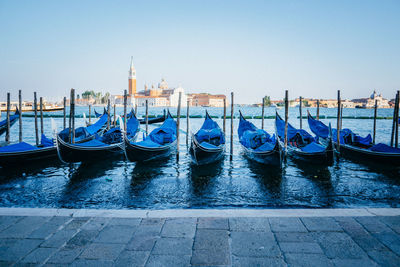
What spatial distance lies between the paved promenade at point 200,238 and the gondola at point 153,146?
292cm

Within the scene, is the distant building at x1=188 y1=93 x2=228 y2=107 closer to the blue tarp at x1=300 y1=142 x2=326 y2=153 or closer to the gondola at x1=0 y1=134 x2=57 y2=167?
the gondola at x1=0 y1=134 x2=57 y2=167

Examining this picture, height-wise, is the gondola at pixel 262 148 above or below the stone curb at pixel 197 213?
above

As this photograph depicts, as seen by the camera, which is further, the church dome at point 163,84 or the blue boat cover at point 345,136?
the church dome at point 163,84

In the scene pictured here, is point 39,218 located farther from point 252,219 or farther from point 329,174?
point 329,174

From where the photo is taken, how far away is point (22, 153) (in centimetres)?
520

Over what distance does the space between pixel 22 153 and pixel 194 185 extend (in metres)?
3.45

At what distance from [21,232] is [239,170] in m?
4.13

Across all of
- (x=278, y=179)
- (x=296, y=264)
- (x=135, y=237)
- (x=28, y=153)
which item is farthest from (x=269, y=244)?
(x=28, y=153)

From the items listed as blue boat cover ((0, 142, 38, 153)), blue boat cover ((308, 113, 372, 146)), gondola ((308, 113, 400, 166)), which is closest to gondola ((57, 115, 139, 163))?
blue boat cover ((0, 142, 38, 153))

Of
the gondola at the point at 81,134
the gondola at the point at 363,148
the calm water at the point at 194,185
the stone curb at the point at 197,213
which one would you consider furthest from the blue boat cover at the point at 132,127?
the stone curb at the point at 197,213

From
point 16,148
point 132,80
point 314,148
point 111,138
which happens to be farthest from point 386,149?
point 132,80

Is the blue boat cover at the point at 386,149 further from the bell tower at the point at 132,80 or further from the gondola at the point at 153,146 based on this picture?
the bell tower at the point at 132,80

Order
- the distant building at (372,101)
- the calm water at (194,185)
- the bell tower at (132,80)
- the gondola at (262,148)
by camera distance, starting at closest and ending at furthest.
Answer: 1. the calm water at (194,185)
2. the gondola at (262,148)
3. the bell tower at (132,80)
4. the distant building at (372,101)

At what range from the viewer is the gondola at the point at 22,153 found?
502 centimetres
